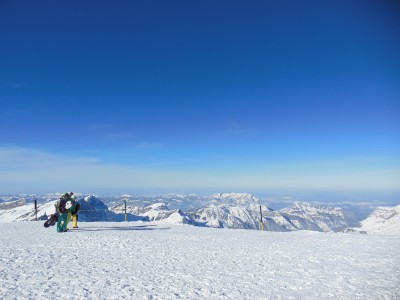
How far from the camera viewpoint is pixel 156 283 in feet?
23.9

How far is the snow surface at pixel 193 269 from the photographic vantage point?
265 inches

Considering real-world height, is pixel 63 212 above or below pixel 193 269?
above

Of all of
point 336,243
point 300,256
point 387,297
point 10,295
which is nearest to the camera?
point 10,295

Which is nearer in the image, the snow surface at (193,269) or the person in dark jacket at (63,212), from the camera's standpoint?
the snow surface at (193,269)

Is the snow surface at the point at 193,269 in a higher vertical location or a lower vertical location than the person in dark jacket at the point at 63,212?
lower

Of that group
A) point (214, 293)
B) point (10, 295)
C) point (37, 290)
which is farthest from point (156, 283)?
point (10, 295)

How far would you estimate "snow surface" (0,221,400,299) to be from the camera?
6738mm

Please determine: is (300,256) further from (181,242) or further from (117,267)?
(117,267)

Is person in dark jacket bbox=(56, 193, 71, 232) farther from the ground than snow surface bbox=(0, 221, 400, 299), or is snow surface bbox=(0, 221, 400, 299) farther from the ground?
person in dark jacket bbox=(56, 193, 71, 232)

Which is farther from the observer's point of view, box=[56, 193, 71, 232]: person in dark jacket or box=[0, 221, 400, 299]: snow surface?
box=[56, 193, 71, 232]: person in dark jacket

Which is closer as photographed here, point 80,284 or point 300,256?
point 80,284

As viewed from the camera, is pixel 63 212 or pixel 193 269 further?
pixel 63 212

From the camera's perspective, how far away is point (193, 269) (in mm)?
8742

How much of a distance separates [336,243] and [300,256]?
14.0ft
